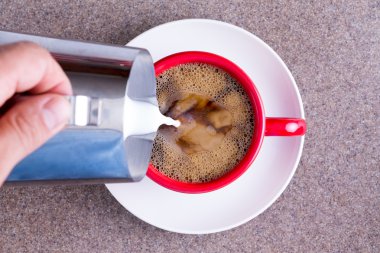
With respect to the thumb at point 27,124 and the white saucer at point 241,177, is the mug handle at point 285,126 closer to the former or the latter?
the white saucer at point 241,177

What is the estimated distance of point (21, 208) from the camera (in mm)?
686

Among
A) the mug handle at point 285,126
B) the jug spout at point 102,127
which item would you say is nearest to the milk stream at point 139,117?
the jug spout at point 102,127

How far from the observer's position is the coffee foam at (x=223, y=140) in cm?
61

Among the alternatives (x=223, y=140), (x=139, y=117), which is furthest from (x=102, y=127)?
(x=223, y=140)

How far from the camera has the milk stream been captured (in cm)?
47

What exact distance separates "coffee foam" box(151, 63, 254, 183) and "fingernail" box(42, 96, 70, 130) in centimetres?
22

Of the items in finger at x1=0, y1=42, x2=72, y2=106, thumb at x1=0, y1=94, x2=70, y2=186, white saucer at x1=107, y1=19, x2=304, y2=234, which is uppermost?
finger at x1=0, y1=42, x2=72, y2=106

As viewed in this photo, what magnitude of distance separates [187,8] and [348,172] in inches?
11.5

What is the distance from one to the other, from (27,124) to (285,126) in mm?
287

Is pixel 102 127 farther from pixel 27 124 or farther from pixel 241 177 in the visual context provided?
pixel 241 177

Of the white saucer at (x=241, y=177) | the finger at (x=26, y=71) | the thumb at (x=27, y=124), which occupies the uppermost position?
the finger at (x=26, y=71)

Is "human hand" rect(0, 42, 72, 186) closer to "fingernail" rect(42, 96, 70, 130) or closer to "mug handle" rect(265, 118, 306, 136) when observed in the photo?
"fingernail" rect(42, 96, 70, 130)

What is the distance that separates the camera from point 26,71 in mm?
406

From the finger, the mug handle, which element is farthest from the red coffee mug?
the finger
